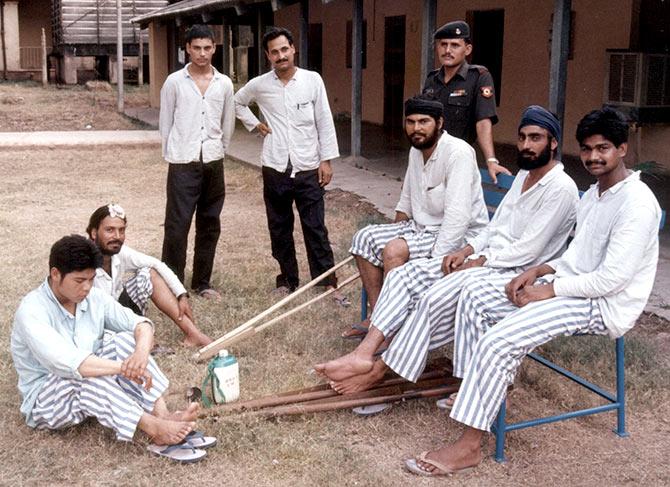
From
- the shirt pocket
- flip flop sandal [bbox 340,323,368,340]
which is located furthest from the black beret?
flip flop sandal [bbox 340,323,368,340]

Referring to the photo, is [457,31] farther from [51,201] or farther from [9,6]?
[9,6]

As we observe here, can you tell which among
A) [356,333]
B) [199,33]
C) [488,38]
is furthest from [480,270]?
[488,38]

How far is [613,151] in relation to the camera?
3697 millimetres

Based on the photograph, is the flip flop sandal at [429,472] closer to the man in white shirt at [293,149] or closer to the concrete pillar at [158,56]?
the man in white shirt at [293,149]

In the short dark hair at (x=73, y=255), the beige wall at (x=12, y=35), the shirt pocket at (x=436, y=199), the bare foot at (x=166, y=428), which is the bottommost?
the bare foot at (x=166, y=428)

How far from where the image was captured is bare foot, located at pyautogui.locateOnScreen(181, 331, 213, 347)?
4.95 meters

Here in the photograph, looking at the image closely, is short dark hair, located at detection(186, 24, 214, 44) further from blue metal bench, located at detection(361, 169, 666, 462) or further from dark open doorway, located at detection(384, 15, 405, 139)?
dark open doorway, located at detection(384, 15, 405, 139)

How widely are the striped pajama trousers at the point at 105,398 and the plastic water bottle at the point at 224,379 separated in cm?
31

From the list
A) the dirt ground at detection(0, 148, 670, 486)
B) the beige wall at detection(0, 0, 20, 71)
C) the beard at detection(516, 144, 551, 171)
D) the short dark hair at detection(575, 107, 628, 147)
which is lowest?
the dirt ground at detection(0, 148, 670, 486)

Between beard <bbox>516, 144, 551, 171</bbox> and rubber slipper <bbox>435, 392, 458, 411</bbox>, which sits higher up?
beard <bbox>516, 144, 551, 171</bbox>

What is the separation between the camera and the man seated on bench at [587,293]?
3.58m

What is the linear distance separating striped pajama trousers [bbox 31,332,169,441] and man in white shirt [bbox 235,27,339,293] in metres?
2.22


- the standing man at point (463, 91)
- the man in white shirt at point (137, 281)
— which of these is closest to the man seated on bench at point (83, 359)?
the man in white shirt at point (137, 281)

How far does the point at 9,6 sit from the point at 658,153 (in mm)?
22954
